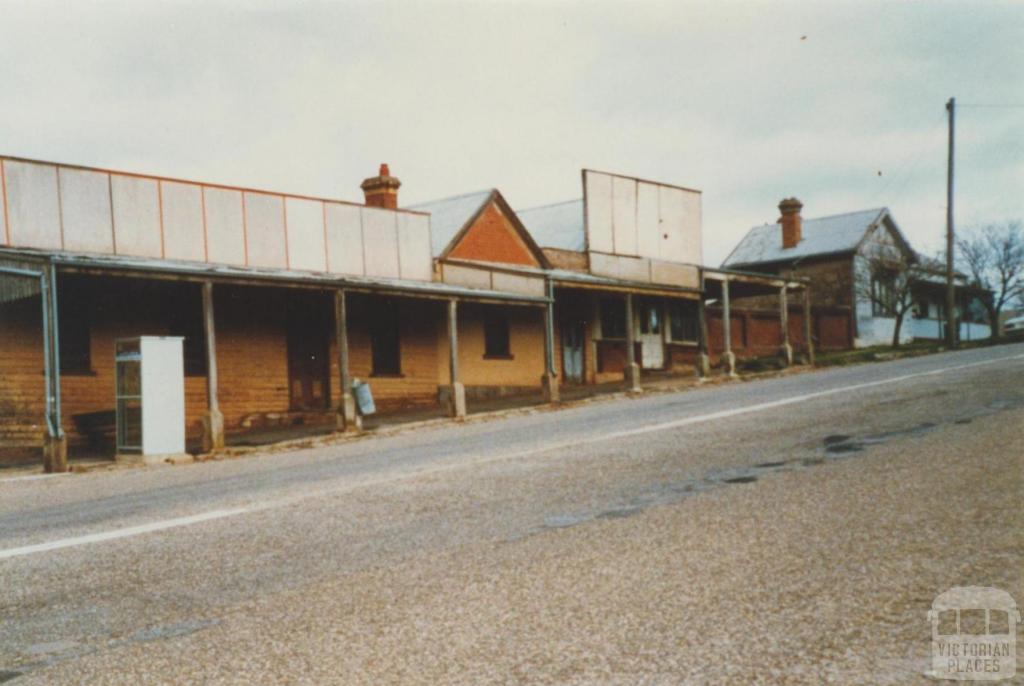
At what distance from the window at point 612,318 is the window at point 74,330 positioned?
15724 millimetres

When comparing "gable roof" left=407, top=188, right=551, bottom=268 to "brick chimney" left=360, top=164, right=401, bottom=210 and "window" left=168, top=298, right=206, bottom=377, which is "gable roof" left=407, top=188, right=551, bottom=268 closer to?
"brick chimney" left=360, top=164, right=401, bottom=210

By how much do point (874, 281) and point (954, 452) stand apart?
38.0 meters

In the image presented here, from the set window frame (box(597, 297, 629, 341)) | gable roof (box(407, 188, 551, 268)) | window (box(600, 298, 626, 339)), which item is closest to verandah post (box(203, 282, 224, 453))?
gable roof (box(407, 188, 551, 268))

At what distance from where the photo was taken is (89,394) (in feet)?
60.2

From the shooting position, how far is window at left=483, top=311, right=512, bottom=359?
1028 inches

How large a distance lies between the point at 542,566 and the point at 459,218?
21.4 meters

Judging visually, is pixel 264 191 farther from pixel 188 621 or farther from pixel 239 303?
pixel 188 621

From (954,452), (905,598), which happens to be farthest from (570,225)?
(905,598)

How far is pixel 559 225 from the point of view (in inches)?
1200

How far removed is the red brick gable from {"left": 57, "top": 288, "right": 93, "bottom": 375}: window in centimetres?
945

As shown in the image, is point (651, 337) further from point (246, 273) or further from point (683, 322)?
point (246, 273)

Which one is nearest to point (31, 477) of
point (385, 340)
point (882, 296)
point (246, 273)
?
point (246, 273)

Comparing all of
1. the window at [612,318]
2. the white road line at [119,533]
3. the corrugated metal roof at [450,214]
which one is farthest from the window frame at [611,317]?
the white road line at [119,533]

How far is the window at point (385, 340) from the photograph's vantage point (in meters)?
23.4
